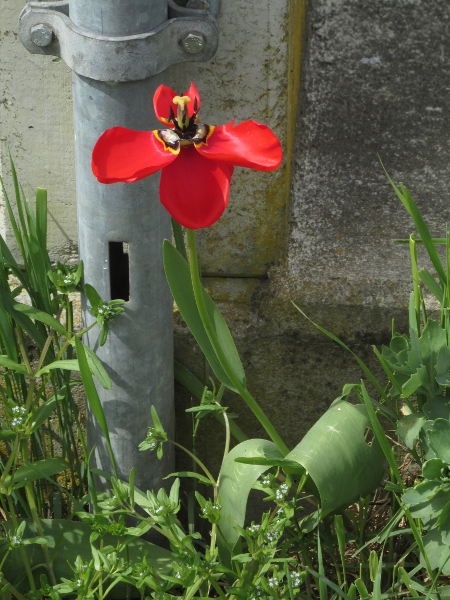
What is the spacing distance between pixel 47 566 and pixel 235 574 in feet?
1.14

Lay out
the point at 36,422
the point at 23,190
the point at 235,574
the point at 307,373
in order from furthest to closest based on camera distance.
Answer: the point at 307,373 < the point at 23,190 < the point at 36,422 < the point at 235,574

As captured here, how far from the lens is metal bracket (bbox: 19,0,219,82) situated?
4.03 ft

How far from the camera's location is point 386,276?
1634mm

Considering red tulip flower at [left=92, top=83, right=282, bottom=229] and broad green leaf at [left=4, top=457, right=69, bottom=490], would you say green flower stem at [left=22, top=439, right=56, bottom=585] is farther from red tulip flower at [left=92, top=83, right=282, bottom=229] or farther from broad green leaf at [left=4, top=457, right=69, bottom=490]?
red tulip flower at [left=92, top=83, right=282, bottom=229]

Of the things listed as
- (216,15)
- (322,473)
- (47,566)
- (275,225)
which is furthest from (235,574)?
(216,15)

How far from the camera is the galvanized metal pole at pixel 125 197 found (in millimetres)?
1233

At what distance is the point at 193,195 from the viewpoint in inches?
39.6

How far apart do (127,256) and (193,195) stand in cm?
47

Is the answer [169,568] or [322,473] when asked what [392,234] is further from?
[169,568]

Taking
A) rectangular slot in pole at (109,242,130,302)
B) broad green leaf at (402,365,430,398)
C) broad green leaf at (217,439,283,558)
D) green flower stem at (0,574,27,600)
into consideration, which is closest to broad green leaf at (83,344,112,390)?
rectangular slot in pole at (109,242,130,302)

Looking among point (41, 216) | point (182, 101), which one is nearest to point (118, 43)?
point (182, 101)

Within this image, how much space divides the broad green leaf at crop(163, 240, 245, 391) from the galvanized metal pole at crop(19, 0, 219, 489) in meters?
0.11

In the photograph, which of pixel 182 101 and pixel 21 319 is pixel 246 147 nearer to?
pixel 182 101

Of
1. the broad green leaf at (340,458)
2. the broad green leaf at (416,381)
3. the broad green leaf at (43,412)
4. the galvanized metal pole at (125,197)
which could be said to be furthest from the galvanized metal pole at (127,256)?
the broad green leaf at (416,381)
